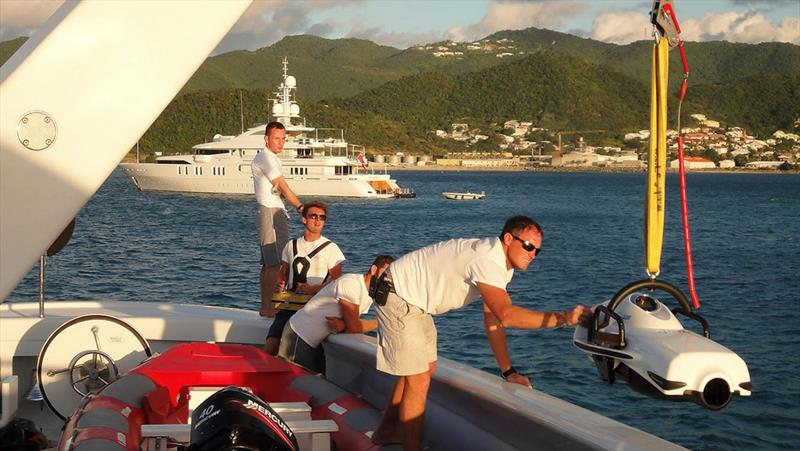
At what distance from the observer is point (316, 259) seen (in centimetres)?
631

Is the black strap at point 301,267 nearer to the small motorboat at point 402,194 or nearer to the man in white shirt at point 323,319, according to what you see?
the man in white shirt at point 323,319

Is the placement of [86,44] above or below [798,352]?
above

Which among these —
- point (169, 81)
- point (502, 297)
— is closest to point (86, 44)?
point (169, 81)

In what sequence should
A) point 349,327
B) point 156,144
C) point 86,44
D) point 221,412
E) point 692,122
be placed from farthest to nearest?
point 692,122 → point 156,144 → point 349,327 → point 221,412 → point 86,44

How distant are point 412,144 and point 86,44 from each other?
638 ft

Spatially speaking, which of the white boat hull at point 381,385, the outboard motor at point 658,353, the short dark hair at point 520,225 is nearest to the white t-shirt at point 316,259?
the white boat hull at point 381,385

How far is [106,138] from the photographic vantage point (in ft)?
6.33

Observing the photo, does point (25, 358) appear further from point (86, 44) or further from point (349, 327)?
point (86, 44)

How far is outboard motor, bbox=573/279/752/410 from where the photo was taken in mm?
2951

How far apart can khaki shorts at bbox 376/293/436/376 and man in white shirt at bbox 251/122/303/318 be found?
9.65 ft

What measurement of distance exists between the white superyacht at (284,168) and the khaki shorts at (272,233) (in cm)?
6456

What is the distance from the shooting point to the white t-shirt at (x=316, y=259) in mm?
6293

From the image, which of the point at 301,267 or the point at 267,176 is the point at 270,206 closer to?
the point at 267,176

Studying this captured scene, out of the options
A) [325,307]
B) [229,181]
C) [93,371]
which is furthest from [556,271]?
[229,181]
